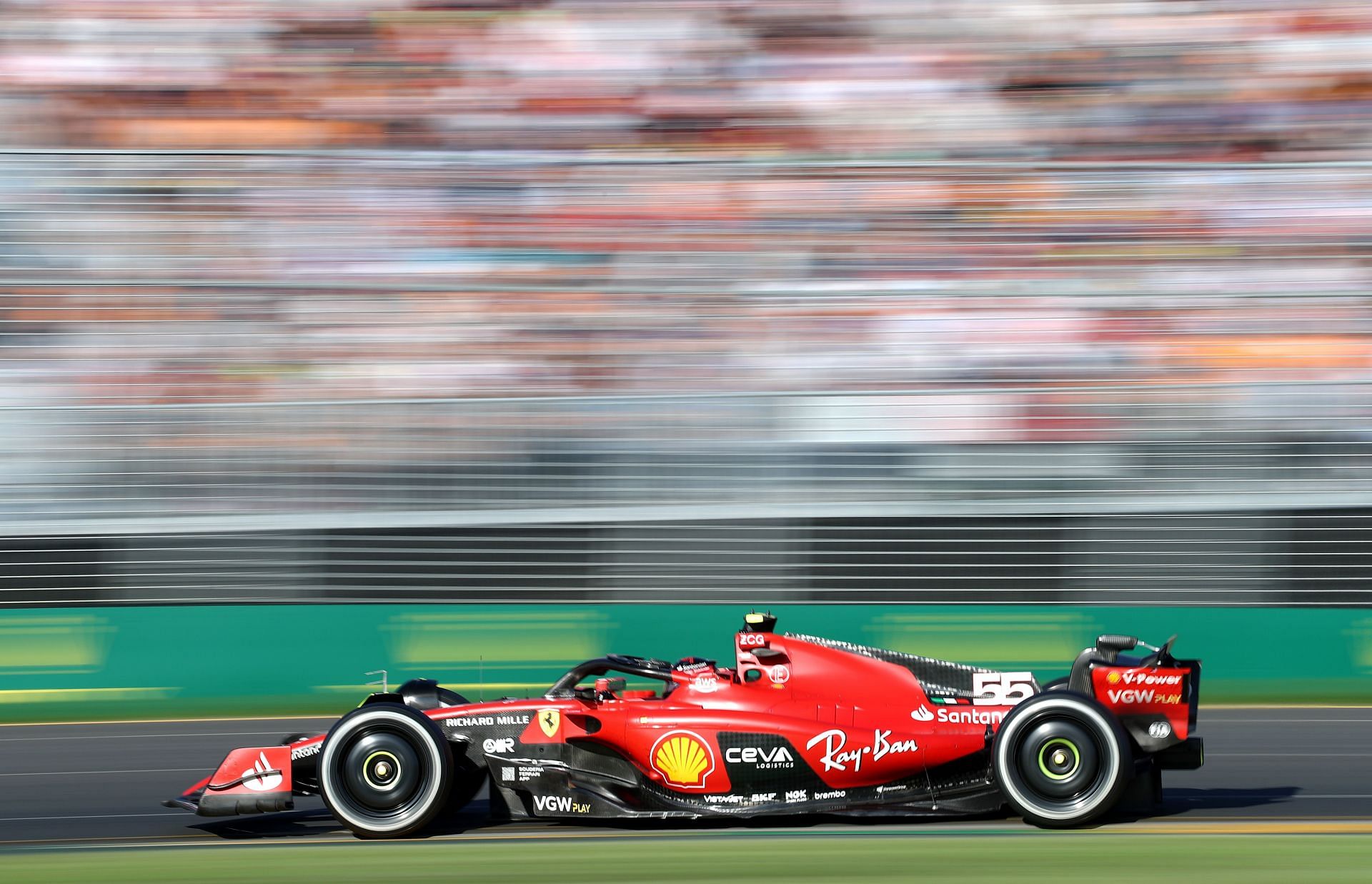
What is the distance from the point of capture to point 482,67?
1319cm

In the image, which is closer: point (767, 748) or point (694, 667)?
point (767, 748)

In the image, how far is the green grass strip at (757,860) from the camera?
195 inches

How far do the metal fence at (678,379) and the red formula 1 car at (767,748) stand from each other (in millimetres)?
4040

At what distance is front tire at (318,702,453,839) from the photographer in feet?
19.2

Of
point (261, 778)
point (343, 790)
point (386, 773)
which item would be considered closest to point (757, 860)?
point (386, 773)

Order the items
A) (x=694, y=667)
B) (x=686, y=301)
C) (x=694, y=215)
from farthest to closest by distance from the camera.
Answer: (x=694, y=215)
(x=686, y=301)
(x=694, y=667)

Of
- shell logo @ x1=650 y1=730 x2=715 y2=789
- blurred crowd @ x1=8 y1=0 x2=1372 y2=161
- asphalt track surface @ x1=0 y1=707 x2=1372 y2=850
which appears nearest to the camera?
shell logo @ x1=650 y1=730 x2=715 y2=789

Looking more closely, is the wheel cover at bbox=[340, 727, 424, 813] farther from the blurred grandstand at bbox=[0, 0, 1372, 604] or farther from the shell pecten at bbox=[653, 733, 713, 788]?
Answer: the blurred grandstand at bbox=[0, 0, 1372, 604]

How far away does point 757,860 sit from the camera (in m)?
5.20

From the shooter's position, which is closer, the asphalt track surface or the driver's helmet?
the asphalt track surface

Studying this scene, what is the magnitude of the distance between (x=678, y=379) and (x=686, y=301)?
711 millimetres

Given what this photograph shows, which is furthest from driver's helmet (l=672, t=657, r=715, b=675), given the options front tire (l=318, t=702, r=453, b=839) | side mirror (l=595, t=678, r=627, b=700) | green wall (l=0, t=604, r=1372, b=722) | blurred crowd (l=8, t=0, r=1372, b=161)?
blurred crowd (l=8, t=0, r=1372, b=161)

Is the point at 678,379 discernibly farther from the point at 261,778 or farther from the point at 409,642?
the point at 261,778

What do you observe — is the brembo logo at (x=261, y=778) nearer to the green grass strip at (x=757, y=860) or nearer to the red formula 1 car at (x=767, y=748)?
the red formula 1 car at (x=767, y=748)
